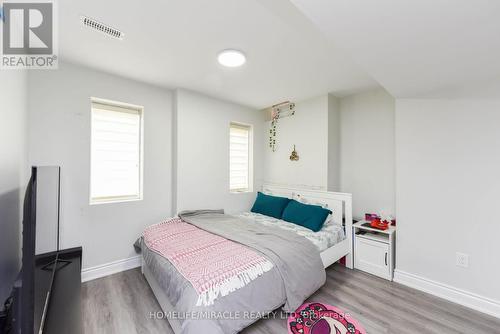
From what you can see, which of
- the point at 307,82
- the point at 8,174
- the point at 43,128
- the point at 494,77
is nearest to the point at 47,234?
the point at 8,174

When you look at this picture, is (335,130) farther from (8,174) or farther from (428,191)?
(8,174)

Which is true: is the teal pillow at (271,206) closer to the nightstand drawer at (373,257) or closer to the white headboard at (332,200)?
the white headboard at (332,200)

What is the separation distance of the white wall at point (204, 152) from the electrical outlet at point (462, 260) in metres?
2.81

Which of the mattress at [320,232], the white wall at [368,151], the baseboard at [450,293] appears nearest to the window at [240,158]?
the mattress at [320,232]

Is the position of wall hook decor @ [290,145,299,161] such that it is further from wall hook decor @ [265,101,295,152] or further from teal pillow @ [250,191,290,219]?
teal pillow @ [250,191,290,219]

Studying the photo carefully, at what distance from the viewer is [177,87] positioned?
2998mm

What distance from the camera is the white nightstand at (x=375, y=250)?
2506mm

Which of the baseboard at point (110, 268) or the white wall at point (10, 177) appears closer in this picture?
the white wall at point (10, 177)

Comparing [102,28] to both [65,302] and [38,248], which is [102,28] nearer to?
[38,248]

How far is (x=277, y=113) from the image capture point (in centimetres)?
396

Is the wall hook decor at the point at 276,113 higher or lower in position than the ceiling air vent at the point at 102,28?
lower

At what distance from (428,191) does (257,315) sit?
217cm

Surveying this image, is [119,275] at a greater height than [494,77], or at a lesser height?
lesser

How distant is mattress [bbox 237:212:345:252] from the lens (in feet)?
7.98
